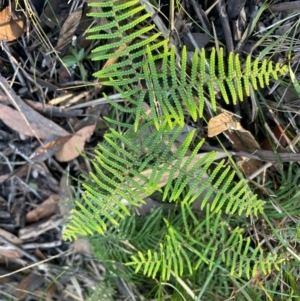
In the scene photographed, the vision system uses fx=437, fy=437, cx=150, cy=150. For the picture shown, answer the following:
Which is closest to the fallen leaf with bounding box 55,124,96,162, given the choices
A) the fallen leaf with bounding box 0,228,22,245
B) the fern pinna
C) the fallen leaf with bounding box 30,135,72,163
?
the fallen leaf with bounding box 30,135,72,163

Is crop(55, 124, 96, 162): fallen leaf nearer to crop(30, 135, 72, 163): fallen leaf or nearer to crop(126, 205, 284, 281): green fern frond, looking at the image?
crop(30, 135, 72, 163): fallen leaf

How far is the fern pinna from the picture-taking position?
117 cm

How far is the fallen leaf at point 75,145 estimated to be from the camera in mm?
1515

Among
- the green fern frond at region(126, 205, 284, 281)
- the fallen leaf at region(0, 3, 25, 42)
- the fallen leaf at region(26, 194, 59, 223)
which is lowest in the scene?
the green fern frond at region(126, 205, 284, 281)

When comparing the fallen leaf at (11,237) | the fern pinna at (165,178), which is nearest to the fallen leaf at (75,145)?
the fern pinna at (165,178)

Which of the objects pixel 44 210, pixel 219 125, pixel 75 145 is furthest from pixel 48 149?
pixel 219 125

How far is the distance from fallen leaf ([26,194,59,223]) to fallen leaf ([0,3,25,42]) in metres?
0.60

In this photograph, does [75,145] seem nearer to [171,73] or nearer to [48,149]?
[48,149]

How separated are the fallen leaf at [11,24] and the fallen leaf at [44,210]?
0.60 meters

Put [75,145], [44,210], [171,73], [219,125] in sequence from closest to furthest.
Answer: [171,73]
[219,125]
[75,145]
[44,210]

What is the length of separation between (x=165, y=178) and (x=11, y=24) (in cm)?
69

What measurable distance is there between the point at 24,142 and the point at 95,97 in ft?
1.02

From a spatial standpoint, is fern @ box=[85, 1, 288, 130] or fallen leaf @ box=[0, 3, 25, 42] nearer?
fern @ box=[85, 1, 288, 130]

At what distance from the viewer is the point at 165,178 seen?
4.67 ft
